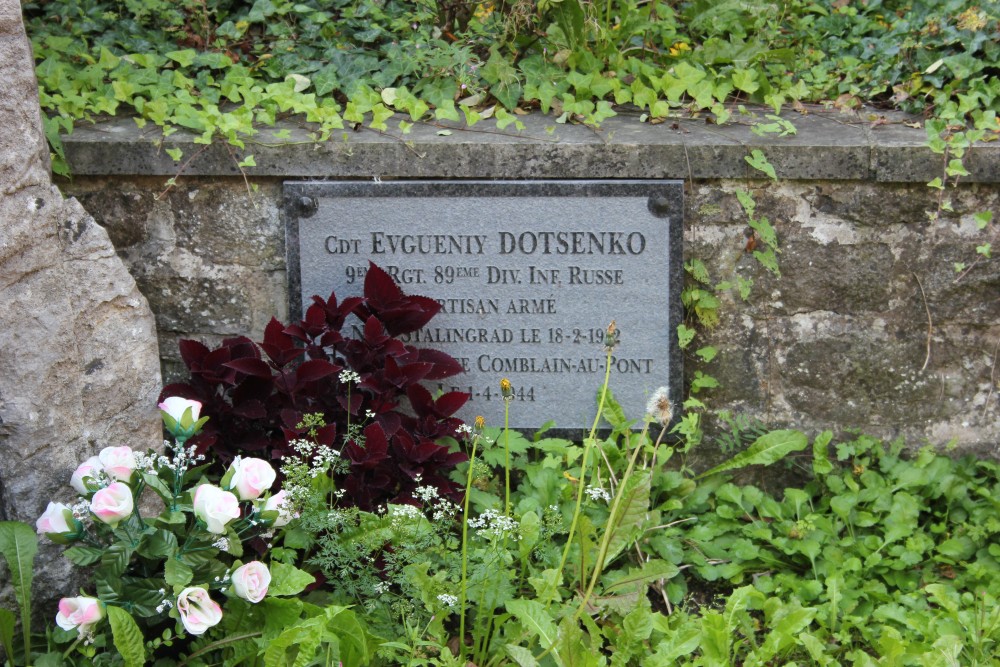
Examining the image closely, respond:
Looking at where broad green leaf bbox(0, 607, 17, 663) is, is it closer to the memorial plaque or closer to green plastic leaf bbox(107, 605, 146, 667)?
green plastic leaf bbox(107, 605, 146, 667)

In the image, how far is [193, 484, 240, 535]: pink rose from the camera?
6.82 ft

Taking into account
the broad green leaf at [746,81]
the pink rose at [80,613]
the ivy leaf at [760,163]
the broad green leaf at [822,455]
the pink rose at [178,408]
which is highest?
the broad green leaf at [746,81]

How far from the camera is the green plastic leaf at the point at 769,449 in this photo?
117 inches

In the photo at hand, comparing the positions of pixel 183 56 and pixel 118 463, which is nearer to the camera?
pixel 118 463

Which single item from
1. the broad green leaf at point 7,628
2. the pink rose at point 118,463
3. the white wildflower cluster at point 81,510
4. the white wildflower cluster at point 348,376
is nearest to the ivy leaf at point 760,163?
the white wildflower cluster at point 348,376

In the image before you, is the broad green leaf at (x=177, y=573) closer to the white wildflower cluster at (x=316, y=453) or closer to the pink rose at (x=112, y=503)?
the pink rose at (x=112, y=503)

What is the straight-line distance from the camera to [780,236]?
2977mm

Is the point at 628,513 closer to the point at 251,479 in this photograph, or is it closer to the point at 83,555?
the point at 251,479

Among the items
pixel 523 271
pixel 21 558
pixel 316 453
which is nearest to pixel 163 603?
pixel 21 558

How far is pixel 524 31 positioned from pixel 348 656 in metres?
2.21

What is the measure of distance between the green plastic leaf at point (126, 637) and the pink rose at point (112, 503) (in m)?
0.19

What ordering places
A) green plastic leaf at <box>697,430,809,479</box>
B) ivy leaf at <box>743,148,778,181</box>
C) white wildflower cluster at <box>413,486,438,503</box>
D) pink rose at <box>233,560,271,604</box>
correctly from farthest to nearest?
1. green plastic leaf at <box>697,430,809,479</box>
2. ivy leaf at <box>743,148,778,181</box>
3. white wildflower cluster at <box>413,486,438,503</box>
4. pink rose at <box>233,560,271,604</box>

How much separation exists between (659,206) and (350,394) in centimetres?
107

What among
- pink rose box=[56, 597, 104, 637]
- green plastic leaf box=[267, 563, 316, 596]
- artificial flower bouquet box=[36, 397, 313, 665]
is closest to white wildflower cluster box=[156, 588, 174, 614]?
artificial flower bouquet box=[36, 397, 313, 665]
